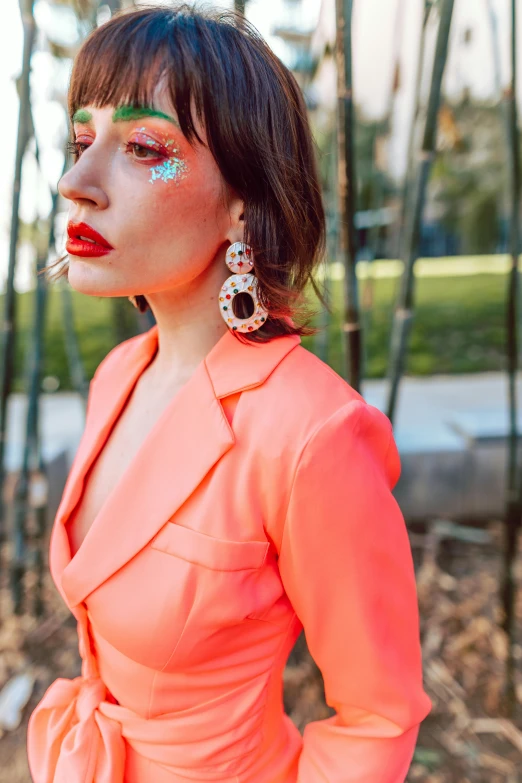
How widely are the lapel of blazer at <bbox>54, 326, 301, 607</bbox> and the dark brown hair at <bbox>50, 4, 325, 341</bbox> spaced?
0.20 ft

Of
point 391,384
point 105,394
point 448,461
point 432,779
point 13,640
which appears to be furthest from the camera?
point 448,461

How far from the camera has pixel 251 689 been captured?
0.93 metres

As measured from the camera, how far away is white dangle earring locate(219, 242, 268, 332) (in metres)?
0.91

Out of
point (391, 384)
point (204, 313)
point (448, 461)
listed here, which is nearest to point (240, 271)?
point (204, 313)

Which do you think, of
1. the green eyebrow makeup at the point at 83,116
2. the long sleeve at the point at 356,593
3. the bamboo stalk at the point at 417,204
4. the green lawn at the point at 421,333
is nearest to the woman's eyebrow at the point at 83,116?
the green eyebrow makeup at the point at 83,116

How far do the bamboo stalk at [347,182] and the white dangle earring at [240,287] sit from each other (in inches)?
19.4

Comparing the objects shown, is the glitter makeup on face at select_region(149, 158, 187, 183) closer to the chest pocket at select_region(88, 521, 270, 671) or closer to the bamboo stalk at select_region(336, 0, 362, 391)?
the chest pocket at select_region(88, 521, 270, 671)

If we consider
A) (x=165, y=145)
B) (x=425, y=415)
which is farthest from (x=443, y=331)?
(x=165, y=145)

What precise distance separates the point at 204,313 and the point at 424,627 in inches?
83.8

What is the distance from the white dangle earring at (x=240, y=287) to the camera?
906 mm

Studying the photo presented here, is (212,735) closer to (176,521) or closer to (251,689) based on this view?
(251,689)

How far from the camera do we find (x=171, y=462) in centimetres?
89

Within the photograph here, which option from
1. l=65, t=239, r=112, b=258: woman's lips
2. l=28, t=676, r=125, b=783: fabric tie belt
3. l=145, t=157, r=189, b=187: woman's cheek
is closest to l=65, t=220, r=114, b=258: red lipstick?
l=65, t=239, r=112, b=258: woman's lips

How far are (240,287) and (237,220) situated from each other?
0.10 m
